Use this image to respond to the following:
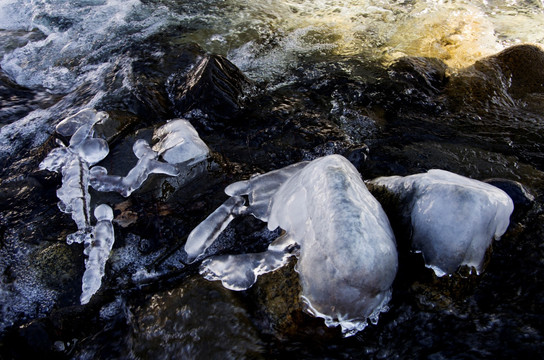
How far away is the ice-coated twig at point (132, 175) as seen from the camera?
2.94 metres

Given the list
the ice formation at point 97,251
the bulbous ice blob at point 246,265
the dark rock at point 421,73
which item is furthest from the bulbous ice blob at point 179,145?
the dark rock at point 421,73

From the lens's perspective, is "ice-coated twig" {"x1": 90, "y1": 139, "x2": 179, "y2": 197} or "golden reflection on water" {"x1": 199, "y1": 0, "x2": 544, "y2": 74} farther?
"golden reflection on water" {"x1": 199, "y1": 0, "x2": 544, "y2": 74}

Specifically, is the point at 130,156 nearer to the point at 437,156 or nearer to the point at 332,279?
the point at 332,279

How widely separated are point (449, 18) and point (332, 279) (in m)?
6.11

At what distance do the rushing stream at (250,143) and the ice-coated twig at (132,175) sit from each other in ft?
0.13

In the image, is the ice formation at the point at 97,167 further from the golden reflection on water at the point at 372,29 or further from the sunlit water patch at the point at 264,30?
the golden reflection on water at the point at 372,29

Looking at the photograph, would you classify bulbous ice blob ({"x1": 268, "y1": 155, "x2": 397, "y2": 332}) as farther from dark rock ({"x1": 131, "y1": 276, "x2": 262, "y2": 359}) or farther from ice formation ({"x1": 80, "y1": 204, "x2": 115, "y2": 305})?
ice formation ({"x1": 80, "y1": 204, "x2": 115, "y2": 305})

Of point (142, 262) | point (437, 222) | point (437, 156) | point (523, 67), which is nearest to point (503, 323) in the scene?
point (437, 222)

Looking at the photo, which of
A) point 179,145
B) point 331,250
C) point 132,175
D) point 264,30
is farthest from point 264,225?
point 264,30

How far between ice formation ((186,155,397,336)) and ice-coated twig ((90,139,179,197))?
73cm

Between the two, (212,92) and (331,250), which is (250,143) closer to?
(212,92)

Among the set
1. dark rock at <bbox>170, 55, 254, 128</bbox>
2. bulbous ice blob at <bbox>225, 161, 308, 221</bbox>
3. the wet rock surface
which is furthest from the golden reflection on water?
bulbous ice blob at <bbox>225, 161, 308, 221</bbox>

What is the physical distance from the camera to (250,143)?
353 centimetres

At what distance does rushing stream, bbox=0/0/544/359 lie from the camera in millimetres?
2002
